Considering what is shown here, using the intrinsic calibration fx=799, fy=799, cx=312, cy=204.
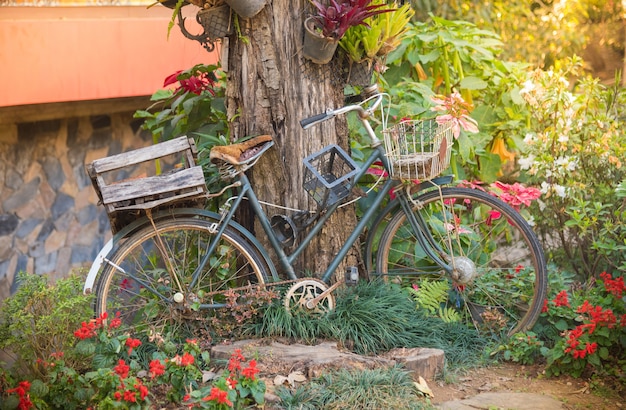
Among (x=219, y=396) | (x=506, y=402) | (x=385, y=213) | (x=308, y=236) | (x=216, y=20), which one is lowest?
(x=506, y=402)

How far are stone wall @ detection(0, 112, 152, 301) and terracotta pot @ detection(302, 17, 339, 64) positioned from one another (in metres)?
2.46

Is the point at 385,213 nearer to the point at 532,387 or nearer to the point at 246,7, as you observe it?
the point at 532,387

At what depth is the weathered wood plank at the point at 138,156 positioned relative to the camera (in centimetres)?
396

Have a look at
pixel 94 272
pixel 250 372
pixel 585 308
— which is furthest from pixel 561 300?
pixel 94 272

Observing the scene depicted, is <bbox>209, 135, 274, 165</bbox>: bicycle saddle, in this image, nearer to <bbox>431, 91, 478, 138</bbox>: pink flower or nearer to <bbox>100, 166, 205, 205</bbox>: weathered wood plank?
<bbox>100, 166, 205, 205</bbox>: weathered wood plank

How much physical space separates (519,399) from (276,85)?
2024 mm

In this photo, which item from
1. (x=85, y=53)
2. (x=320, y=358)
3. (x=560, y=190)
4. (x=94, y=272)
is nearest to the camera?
(x=320, y=358)

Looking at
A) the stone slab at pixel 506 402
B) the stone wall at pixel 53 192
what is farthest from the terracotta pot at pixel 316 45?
the stone wall at pixel 53 192

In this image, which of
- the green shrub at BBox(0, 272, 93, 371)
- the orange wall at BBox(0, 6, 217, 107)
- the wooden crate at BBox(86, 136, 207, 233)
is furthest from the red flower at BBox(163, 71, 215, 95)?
the green shrub at BBox(0, 272, 93, 371)

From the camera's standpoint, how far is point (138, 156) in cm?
409

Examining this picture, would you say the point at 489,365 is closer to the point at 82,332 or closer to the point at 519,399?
the point at 519,399

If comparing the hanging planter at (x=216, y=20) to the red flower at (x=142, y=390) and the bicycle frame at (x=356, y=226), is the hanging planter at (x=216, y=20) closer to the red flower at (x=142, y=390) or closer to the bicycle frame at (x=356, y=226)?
the bicycle frame at (x=356, y=226)

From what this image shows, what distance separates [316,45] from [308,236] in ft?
3.32

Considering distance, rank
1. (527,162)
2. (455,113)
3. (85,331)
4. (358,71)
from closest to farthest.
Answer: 1. (85,331)
2. (358,71)
3. (455,113)
4. (527,162)
